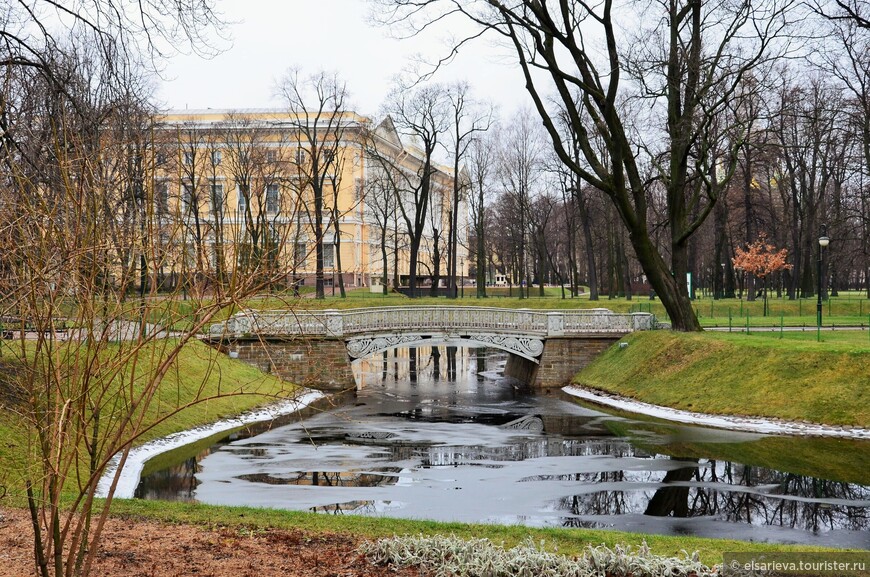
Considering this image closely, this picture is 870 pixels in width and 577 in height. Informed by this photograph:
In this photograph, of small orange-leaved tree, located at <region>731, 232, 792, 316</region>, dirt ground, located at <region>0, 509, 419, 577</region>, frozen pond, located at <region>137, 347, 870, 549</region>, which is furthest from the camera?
small orange-leaved tree, located at <region>731, 232, 792, 316</region>

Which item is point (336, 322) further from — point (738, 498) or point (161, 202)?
point (738, 498)

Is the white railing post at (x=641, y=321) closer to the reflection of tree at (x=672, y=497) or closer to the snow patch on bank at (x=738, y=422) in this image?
the snow patch on bank at (x=738, y=422)

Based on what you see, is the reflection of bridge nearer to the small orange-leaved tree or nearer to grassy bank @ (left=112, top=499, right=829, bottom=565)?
the small orange-leaved tree

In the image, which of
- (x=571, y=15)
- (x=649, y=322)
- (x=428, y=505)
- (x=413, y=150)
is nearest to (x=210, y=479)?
(x=428, y=505)

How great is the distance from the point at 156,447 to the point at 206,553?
1245cm

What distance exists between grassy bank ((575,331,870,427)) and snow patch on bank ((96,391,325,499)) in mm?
12040

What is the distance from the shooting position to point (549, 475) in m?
17.6


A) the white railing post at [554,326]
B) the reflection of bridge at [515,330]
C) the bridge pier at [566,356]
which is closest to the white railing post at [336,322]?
the reflection of bridge at [515,330]

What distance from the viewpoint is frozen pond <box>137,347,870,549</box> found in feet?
44.6

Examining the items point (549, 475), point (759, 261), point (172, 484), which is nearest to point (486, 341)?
point (549, 475)

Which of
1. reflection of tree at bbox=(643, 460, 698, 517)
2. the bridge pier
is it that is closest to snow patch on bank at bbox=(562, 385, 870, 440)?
the bridge pier

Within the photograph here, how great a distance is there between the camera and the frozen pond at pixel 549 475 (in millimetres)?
13586

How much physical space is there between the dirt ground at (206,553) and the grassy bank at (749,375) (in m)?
16.9

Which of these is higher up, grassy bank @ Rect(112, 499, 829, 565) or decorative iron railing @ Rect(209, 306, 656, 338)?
decorative iron railing @ Rect(209, 306, 656, 338)
